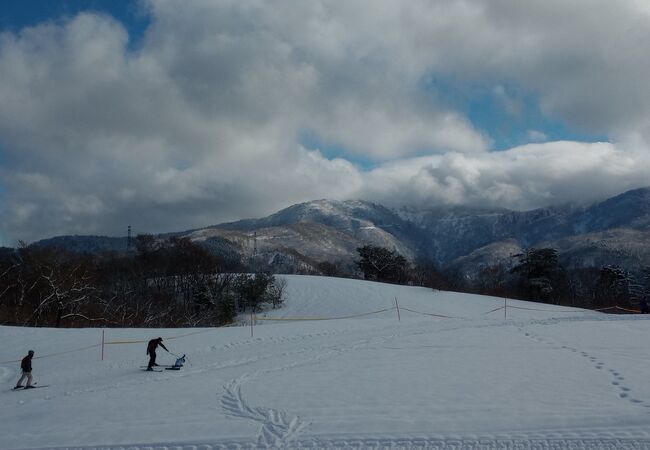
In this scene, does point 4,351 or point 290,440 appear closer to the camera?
point 290,440

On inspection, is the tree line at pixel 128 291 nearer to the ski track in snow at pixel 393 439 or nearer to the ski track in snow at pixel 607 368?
the ski track in snow at pixel 607 368

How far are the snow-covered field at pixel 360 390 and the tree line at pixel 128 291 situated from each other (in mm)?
15512

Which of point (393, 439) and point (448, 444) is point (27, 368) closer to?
point (393, 439)

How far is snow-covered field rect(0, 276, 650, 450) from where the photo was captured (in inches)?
386

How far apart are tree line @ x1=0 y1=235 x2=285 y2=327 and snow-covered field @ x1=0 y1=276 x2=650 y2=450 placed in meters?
15.5

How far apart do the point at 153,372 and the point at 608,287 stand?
73561 millimetres

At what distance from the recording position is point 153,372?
18641 millimetres

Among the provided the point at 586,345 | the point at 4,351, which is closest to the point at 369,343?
the point at 586,345

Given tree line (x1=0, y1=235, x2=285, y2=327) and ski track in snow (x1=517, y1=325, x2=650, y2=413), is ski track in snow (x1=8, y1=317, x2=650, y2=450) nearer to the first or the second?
ski track in snow (x1=517, y1=325, x2=650, y2=413)

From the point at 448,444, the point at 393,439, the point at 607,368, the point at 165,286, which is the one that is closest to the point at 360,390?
the point at 393,439

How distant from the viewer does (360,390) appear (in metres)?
13.2

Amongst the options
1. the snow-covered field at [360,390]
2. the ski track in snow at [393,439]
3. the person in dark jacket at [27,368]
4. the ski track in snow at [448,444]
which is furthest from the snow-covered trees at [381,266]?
the ski track in snow at [448,444]

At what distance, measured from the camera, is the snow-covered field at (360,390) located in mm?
9797

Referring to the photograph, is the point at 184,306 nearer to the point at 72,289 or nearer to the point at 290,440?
the point at 72,289
